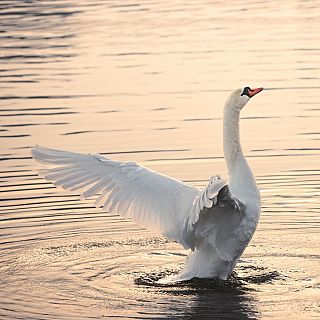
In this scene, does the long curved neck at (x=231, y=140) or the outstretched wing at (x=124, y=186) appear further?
the long curved neck at (x=231, y=140)

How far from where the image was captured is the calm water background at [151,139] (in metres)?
12.4

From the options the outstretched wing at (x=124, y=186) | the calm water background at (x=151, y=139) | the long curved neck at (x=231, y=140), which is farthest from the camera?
the long curved neck at (x=231, y=140)

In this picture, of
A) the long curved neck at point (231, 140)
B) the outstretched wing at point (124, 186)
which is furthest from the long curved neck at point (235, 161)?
the outstretched wing at point (124, 186)

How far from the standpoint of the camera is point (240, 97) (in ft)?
43.5

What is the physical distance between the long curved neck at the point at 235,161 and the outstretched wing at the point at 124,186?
53 cm

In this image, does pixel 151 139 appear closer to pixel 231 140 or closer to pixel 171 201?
pixel 231 140

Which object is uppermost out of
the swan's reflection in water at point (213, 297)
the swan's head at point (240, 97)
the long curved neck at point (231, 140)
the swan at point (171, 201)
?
the swan's head at point (240, 97)

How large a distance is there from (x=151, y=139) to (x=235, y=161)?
6273 mm

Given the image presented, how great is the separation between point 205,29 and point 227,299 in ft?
65.7

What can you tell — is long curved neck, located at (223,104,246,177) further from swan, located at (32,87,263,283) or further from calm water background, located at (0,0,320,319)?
calm water background, located at (0,0,320,319)

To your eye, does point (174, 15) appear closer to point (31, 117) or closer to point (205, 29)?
point (205, 29)

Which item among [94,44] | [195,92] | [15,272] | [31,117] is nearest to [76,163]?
[15,272]

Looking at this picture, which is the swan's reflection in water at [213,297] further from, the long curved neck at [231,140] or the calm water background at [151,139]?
the long curved neck at [231,140]

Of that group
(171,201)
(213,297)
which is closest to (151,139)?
(171,201)
